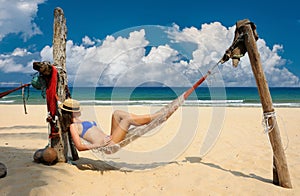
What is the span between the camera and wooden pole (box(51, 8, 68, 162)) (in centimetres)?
308

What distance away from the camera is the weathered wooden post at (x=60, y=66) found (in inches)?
121

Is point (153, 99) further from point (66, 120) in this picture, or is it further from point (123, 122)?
point (66, 120)

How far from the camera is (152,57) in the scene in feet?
16.1

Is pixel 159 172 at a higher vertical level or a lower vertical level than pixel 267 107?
lower

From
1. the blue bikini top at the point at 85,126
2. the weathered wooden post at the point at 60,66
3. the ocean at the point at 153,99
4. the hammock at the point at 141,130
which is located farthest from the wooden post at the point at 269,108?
the ocean at the point at 153,99

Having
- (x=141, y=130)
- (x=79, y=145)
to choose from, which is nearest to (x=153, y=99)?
(x=141, y=130)

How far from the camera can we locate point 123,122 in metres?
3.14

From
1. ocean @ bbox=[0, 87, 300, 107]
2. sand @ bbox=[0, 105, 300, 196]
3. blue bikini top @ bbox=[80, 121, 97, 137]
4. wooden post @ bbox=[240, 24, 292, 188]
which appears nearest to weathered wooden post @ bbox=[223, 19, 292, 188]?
wooden post @ bbox=[240, 24, 292, 188]

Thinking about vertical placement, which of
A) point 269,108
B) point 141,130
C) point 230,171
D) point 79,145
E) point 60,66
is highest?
point 60,66

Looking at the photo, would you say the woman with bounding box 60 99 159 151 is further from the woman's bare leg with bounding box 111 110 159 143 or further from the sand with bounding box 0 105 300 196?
the sand with bounding box 0 105 300 196

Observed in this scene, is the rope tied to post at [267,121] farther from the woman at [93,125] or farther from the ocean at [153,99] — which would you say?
the ocean at [153,99]

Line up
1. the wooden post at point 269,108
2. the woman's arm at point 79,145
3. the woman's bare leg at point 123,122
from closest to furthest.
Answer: the wooden post at point 269,108, the woman's arm at point 79,145, the woman's bare leg at point 123,122

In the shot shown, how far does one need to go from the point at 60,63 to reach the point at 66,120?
0.67 meters

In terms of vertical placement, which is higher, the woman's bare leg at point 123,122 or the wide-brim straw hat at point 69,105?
the wide-brim straw hat at point 69,105
